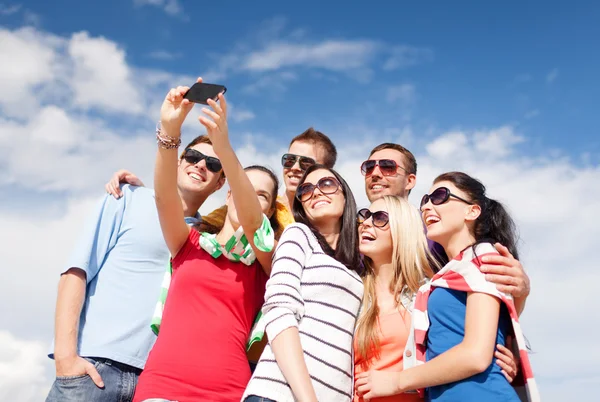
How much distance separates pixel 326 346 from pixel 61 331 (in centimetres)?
242

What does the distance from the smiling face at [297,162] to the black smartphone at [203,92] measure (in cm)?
365

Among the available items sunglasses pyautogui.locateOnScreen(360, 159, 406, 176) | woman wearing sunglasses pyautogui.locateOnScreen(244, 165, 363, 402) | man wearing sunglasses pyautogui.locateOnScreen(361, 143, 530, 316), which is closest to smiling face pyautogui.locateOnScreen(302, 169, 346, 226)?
woman wearing sunglasses pyautogui.locateOnScreen(244, 165, 363, 402)

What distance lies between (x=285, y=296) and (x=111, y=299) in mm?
1914

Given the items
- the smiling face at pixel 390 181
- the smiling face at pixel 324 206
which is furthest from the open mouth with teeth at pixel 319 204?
the smiling face at pixel 390 181

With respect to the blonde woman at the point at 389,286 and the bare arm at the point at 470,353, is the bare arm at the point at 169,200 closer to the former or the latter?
the blonde woman at the point at 389,286

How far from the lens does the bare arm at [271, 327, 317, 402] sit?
12.6ft

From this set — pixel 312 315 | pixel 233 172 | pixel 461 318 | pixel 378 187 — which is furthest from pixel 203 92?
pixel 378 187

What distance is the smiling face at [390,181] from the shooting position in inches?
312

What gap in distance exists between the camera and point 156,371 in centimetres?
423

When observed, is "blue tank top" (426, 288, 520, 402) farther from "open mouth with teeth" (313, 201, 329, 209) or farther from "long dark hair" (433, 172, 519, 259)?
"open mouth with teeth" (313, 201, 329, 209)

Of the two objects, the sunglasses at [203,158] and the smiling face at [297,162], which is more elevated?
the smiling face at [297,162]

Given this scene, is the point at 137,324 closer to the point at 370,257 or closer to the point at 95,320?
the point at 95,320

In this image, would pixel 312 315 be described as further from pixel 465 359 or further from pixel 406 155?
pixel 406 155

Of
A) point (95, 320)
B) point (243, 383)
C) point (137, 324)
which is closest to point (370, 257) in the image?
point (243, 383)
